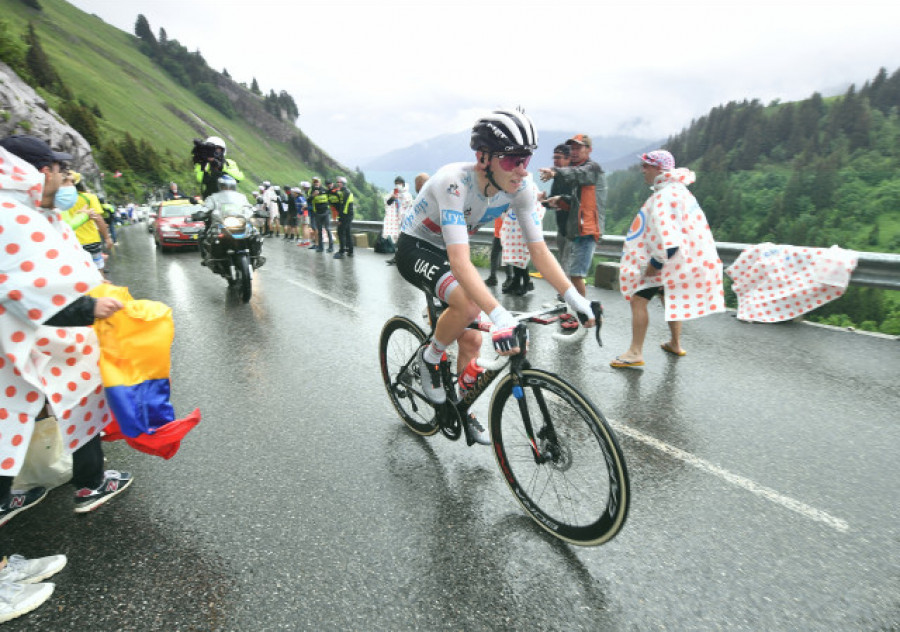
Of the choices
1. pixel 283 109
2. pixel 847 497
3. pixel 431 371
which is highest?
pixel 283 109

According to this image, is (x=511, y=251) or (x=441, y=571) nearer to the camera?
(x=441, y=571)

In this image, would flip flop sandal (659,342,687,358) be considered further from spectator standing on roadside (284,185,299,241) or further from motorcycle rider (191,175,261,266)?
spectator standing on roadside (284,185,299,241)

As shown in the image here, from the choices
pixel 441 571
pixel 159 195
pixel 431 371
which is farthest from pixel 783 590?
pixel 159 195

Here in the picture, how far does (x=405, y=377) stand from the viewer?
3.71 meters

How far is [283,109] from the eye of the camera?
577 feet

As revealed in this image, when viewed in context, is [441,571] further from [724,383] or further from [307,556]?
[724,383]

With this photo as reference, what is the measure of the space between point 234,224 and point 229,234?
0.68ft

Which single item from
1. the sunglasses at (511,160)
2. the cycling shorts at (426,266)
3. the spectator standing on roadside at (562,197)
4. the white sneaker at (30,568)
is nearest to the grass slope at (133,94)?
the spectator standing on roadside at (562,197)

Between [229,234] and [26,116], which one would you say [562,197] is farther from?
[26,116]

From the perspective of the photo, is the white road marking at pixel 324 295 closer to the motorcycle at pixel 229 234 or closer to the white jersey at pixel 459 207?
the motorcycle at pixel 229 234

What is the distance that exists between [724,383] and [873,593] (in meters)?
2.61

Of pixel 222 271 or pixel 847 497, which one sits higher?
pixel 222 271

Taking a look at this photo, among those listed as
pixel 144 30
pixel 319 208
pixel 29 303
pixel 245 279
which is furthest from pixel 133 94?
pixel 29 303

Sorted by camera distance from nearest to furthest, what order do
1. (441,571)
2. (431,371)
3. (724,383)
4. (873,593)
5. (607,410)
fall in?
(873,593), (441,571), (431,371), (607,410), (724,383)
